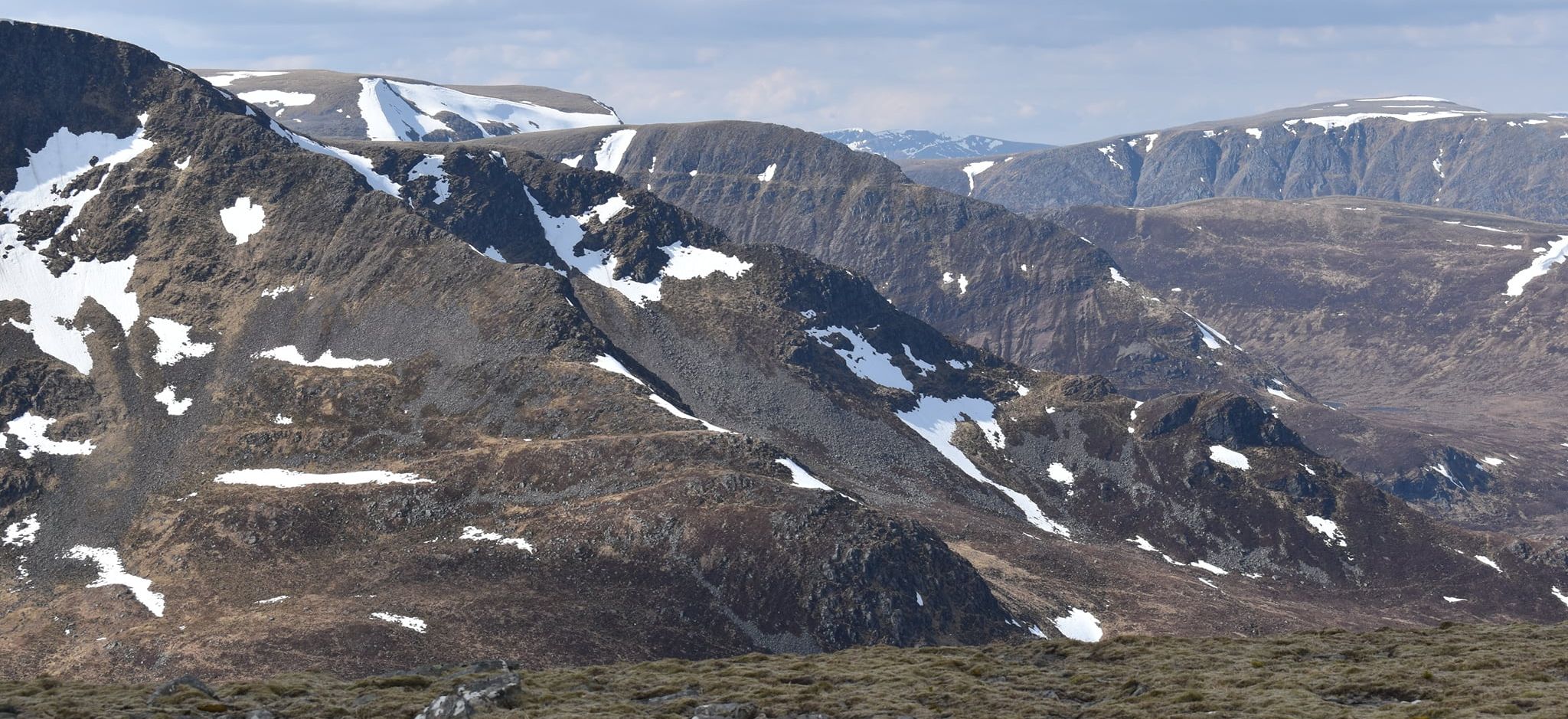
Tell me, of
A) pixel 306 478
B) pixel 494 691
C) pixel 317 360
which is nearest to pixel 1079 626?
pixel 306 478

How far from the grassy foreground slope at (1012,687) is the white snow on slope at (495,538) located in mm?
81421

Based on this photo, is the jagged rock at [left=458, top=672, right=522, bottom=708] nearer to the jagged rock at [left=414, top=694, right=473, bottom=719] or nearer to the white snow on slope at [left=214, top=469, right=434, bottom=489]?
the jagged rock at [left=414, top=694, right=473, bottom=719]

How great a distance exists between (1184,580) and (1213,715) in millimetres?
156960

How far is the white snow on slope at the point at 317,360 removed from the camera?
625 feet

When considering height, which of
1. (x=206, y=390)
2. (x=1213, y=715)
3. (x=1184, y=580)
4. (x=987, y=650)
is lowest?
(x=1184, y=580)

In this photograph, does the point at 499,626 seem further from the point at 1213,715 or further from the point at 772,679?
the point at 1213,715

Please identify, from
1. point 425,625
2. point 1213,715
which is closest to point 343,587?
point 425,625

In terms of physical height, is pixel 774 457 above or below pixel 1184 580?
above

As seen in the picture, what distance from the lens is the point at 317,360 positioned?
192250 millimetres

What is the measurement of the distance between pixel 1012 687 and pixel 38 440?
16305 centimetres

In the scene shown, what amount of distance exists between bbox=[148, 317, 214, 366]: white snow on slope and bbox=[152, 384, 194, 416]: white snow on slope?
8275 mm

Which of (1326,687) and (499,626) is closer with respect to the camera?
(1326,687)

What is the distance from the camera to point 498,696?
173 ft

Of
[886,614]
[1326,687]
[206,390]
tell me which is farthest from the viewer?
[206,390]
